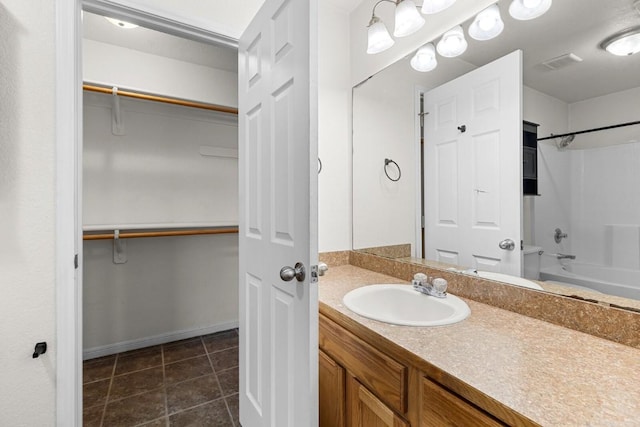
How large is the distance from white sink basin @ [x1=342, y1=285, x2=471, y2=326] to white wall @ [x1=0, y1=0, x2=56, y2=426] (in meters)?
1.16

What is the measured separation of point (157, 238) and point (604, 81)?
296 centimetres

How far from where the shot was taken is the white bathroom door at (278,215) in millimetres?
968

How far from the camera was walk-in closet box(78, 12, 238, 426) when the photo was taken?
82.1 inches

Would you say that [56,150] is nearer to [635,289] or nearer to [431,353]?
[431,353]

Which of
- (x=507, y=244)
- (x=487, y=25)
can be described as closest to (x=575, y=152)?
(x=507, y=244)

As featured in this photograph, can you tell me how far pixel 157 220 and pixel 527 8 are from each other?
9.15 feet

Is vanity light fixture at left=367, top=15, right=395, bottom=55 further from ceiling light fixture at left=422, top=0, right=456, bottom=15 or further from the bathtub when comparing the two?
the bathtub

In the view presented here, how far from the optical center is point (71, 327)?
3.62 ft

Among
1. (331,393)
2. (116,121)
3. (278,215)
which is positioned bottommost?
(331,393)

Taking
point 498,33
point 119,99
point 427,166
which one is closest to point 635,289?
point 427,166

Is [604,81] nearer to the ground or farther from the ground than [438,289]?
farther from the ground

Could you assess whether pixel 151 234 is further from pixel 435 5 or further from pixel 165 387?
pixel 435 5

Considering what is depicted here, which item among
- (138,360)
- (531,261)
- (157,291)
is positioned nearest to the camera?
(531,261)

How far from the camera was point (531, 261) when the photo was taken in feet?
3.66
